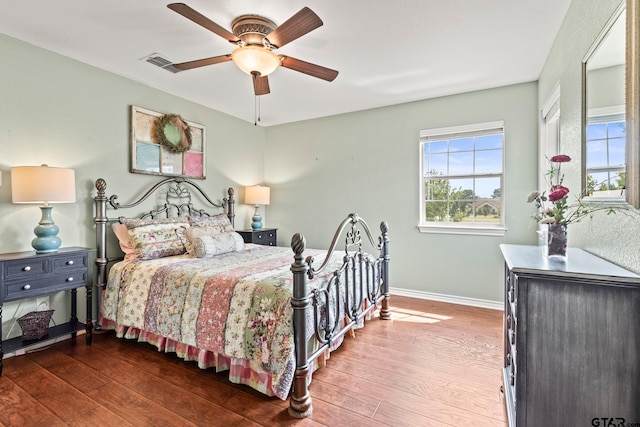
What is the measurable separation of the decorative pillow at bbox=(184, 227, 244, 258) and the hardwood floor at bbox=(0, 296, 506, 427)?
943 mm

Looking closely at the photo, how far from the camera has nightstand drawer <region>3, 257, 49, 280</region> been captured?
2.26 m

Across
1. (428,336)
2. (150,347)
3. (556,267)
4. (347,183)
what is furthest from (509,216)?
(150,347)

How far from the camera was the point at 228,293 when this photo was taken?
2125mm

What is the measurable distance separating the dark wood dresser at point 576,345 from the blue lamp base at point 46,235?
331 centimetres

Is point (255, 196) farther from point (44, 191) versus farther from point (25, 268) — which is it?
point (25, 268)

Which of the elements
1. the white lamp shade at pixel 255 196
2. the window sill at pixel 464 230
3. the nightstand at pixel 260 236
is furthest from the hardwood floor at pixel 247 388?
the white lamp shade at pixel 255 196

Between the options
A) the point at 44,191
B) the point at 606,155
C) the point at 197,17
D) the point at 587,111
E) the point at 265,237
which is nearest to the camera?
the point at 606,155

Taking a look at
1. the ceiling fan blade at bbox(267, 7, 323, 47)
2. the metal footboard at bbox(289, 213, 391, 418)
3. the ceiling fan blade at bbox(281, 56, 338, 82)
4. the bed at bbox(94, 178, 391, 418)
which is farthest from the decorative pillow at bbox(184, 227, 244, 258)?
the ceiling fan blade at bbox(267, 7, 323, 47)

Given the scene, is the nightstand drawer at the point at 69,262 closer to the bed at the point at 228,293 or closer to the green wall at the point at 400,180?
the bed at the point at 228,293

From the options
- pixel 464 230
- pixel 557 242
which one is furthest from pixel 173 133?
pixel 557 242

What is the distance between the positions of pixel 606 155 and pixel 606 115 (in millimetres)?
183

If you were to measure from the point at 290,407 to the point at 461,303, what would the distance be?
2726mm

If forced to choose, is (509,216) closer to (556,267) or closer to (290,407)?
(556,267)

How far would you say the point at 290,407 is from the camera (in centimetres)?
181
